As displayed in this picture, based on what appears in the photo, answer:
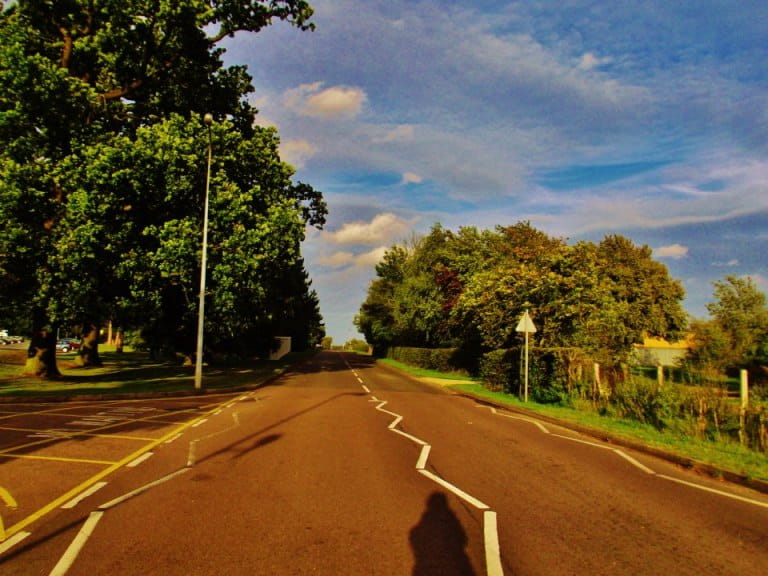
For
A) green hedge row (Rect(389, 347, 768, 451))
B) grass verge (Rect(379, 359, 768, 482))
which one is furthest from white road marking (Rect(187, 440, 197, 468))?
green hedge row (Rect(389, 347, 768, 451))

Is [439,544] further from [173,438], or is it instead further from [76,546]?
[173,438]

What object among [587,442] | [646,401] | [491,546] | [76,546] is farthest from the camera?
[646,401]

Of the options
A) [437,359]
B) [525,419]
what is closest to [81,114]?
[525,419]

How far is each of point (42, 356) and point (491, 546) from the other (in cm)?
2381

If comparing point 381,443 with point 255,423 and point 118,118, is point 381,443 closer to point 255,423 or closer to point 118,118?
point 255,423

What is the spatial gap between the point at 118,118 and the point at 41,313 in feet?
29.3

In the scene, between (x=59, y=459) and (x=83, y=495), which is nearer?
(x=83, y=495)

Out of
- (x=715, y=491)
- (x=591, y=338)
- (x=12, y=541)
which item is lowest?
(x=715, y=491)

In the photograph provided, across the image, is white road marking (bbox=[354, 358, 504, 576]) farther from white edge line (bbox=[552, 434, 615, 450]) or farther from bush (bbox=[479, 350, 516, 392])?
bush (bbox=[479, 350, 516, 392])

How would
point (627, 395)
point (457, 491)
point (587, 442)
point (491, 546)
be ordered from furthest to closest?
point (627, 395) → point (587, 442) → point (457, 491) → point (491, 546)

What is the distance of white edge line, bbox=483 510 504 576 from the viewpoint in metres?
4.33

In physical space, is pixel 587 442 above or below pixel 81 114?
below

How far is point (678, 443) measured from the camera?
34.9 ft

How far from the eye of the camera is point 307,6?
22953 mm
